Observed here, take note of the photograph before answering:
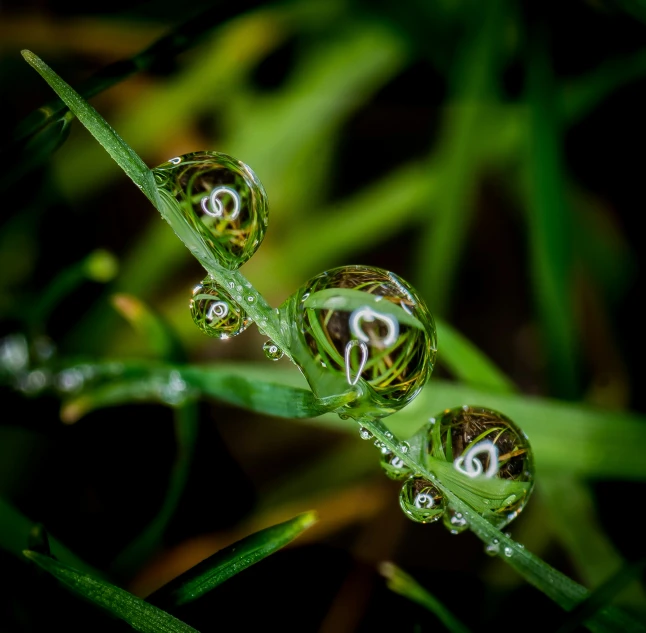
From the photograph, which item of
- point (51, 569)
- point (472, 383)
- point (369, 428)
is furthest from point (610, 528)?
point (51, 569)

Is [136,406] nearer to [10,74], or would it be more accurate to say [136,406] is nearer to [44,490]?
[44,490]

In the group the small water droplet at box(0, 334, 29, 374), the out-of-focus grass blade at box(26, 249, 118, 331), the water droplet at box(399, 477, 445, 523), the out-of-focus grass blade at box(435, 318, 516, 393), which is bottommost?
the water droplet at box(399, 477, 445, 523)

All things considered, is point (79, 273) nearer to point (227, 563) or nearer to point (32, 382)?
point (32, 382)

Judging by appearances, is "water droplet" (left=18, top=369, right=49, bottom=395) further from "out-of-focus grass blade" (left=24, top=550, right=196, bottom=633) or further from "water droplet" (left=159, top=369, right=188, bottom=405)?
"out-of-focus grass blade" (left=24, top=550, right=196, bottom=633)

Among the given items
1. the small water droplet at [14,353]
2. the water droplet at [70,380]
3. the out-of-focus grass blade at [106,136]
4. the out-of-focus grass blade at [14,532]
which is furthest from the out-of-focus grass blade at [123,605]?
the small water droplet at [14,353]

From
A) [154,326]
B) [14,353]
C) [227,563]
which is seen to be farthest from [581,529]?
[14,353]

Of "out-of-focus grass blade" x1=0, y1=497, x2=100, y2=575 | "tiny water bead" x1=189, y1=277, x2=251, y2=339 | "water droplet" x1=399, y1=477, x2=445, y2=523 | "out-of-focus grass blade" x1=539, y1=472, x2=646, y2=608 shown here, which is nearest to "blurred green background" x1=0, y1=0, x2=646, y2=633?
"out-of-focus grass blade" x1=539, y1=472, x2=646, y2=608
